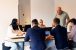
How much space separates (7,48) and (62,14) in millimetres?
2274

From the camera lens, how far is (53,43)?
4.71 meters

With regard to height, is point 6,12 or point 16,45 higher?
point 6,12

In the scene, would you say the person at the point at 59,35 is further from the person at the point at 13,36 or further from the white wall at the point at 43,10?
the white wall at the point at 43,10

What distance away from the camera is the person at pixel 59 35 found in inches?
175

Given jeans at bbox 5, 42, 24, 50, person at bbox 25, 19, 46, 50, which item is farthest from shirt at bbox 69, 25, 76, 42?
jeans at bbox 5, 42, 24, 50

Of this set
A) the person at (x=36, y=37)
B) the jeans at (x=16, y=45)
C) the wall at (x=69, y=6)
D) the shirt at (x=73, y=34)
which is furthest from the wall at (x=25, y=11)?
the person at (x=36, y=37)

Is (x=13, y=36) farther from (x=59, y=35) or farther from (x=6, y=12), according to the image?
(x=6, y=12)

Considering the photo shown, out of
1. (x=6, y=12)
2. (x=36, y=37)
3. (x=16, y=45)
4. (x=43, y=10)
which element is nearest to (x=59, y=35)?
(x=36, y=37)

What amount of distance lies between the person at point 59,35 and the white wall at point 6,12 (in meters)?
2.94

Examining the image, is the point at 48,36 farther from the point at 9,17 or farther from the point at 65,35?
the point at 9,17

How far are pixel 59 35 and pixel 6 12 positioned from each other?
3123 millimetres

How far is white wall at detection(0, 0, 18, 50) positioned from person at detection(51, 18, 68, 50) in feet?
9.65

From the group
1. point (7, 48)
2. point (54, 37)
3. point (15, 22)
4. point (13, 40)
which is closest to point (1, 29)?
point (15, 22)

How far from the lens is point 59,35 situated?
4.46 metres
